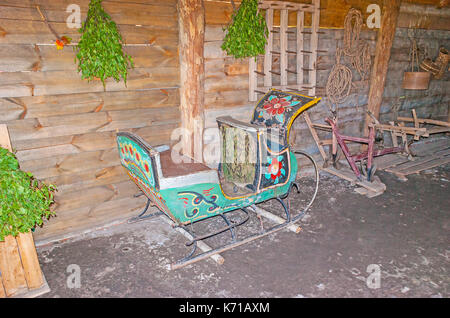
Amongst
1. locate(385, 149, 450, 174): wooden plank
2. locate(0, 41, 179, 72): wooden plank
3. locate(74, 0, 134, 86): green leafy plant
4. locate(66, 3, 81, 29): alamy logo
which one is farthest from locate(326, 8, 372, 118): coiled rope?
locate(66, 3, 81, 29): alamy logo

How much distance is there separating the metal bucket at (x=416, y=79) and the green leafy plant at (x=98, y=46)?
19.7 ft

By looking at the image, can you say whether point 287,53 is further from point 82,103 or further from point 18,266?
point 18,266

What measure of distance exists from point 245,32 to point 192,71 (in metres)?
0.91

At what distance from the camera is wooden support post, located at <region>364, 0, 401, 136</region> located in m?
6.29

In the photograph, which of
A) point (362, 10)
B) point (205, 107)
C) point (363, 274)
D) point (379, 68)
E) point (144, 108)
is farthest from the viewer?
point (379, 68)

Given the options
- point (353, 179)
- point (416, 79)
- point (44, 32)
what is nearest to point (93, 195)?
point (44, 32)

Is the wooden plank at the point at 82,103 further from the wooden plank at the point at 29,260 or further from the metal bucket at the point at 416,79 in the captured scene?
the metal bucket at the point at 416,79

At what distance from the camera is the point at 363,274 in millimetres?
3352

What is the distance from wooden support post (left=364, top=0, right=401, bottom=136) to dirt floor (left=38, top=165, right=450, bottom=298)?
2673 mm

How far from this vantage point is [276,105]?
12.7ft

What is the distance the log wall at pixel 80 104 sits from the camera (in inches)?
130
